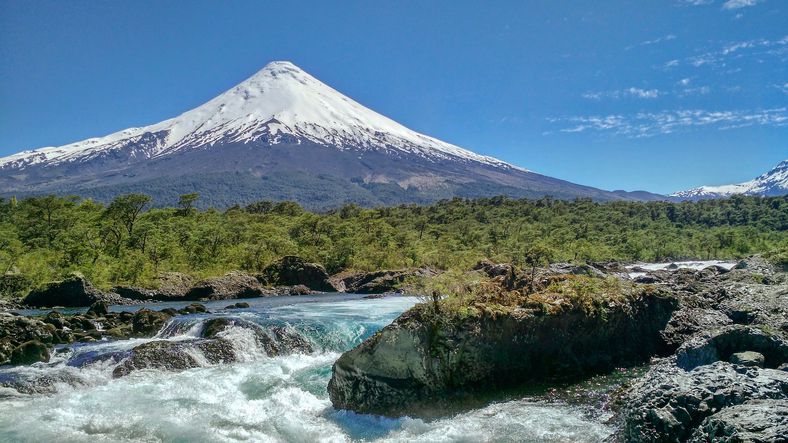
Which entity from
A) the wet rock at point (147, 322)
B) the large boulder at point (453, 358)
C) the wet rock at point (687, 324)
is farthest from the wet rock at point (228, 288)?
the wet rock at point (687, 324)

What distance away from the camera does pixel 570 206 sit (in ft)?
293

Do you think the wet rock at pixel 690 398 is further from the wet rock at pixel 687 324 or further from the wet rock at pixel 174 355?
the wet rock at pixel 174 355

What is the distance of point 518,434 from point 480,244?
1974 inches

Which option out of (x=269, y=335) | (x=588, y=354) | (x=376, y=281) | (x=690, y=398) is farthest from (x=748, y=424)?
(x=376, y=281)

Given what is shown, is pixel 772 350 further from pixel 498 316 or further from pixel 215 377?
pixel 215 377

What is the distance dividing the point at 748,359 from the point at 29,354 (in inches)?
639

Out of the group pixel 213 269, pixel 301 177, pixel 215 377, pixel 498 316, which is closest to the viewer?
pixel 498 316

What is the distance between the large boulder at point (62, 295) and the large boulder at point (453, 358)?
22.4 meters

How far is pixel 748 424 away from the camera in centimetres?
508

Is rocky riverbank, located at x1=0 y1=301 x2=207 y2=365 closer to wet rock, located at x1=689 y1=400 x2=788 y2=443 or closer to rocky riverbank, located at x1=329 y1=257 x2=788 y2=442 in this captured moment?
rocky riverbank, located at x1=329 y1=257 x2=788 y2=442

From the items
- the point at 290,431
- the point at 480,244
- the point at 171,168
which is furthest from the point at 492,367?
the point at 171,168

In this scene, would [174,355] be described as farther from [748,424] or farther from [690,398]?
[748,424]

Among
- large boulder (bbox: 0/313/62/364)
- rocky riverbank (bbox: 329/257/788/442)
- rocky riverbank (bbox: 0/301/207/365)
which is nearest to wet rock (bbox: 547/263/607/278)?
rocky riverbank (bbox: 329/257/788/442)

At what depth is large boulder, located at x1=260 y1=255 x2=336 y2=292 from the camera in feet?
123
